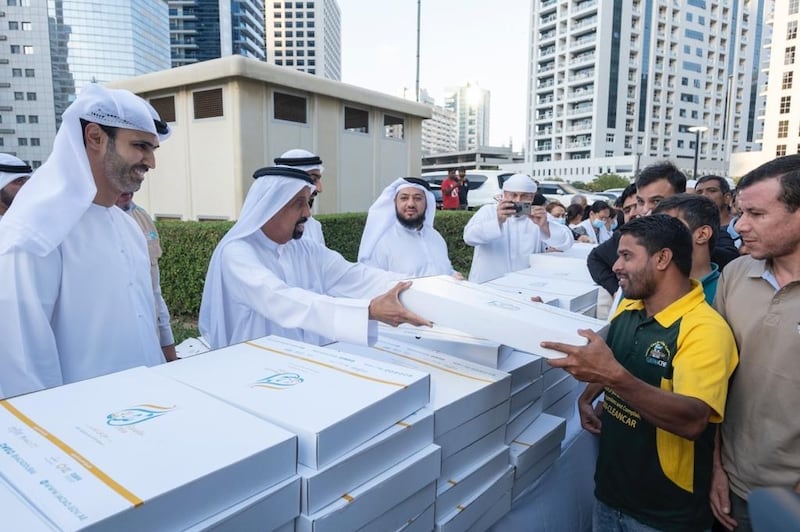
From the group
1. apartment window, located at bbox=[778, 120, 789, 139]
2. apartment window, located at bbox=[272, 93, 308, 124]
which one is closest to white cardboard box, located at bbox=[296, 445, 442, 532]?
apartment window, located at bbox=[272, 93, 308, 124]

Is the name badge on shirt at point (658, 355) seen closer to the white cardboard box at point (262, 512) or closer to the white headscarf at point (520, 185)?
the white cardboard box at point (262, 512)

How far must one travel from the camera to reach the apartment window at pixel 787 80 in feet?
178

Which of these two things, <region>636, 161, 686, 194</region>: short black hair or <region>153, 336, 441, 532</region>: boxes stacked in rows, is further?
<region>636, 161, 686, 194</region>: short black hair

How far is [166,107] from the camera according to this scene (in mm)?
9844

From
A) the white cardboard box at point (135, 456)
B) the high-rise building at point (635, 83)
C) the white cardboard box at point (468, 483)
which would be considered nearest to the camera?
the white cardboard box at point (135, 456)

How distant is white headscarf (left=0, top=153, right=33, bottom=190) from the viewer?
4.11 meters

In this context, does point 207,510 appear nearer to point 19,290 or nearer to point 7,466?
point 7,466

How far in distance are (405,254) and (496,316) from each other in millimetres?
3280

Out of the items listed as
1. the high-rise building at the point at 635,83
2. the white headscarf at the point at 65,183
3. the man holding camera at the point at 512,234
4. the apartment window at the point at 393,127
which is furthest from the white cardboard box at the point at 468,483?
the high-rise building at the point at 635,83

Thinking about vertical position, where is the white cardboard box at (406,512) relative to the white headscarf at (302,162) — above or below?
below

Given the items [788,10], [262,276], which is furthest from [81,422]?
[788,10]

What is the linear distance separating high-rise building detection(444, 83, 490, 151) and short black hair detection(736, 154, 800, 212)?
148m

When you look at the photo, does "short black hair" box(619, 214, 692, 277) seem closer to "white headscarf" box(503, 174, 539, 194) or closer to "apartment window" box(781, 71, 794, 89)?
"white headscarf" box(503, 174, 539, 194)

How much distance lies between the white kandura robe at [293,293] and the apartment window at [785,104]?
2656 inches
